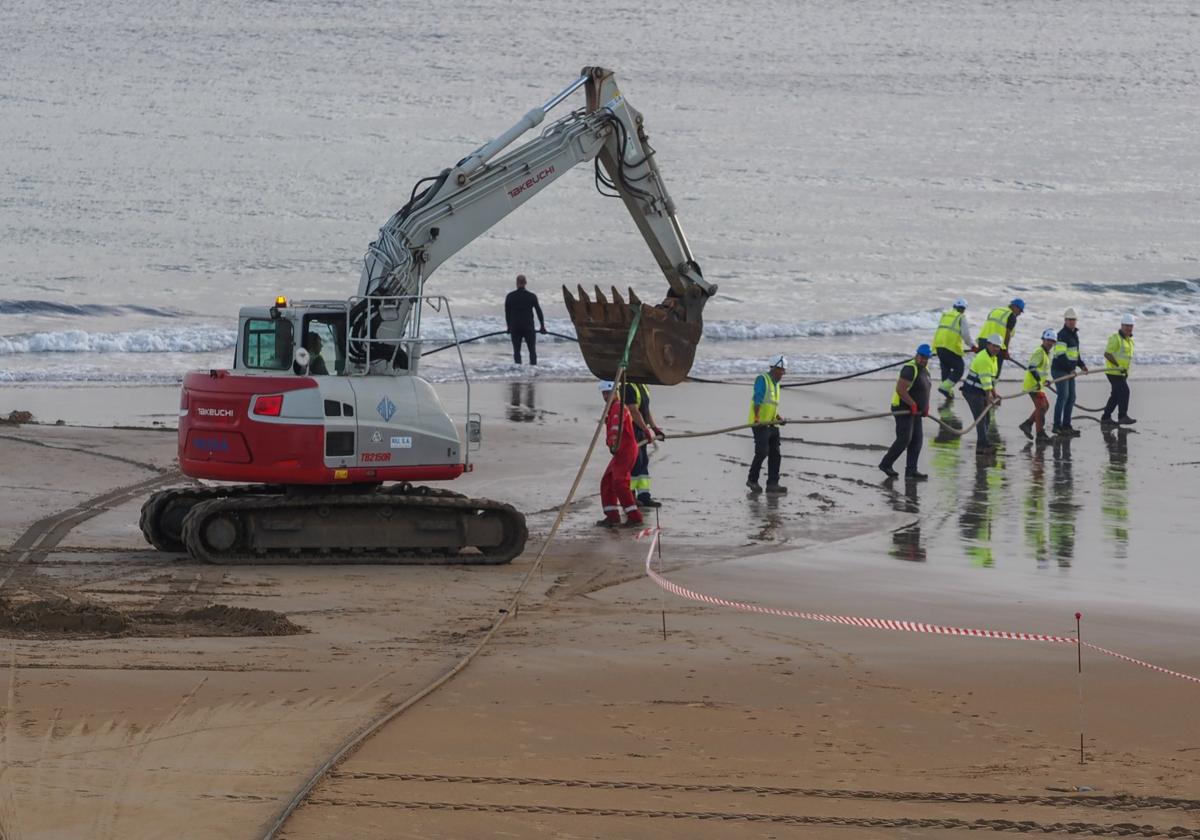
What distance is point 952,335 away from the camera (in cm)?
2466

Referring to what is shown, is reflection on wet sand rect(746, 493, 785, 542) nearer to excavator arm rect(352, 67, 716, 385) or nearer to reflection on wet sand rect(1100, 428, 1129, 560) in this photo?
excavator arm rect(352, 67, 716, 385)

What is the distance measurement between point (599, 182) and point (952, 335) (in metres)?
11.3

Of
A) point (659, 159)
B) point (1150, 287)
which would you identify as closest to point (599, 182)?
point (1150, 287)

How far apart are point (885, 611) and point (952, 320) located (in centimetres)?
1331

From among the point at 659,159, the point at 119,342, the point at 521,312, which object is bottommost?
the point at 119,342

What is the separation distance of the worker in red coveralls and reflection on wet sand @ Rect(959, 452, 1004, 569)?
3146 mm

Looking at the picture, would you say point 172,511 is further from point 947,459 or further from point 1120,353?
point 1120,353

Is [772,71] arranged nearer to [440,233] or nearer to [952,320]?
[952,320]

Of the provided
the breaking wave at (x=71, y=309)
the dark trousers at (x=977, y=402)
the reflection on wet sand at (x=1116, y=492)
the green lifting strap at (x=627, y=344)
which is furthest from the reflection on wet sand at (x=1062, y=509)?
the breaking wave at (x=71, y=309)

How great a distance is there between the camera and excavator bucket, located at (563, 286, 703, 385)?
14.5m

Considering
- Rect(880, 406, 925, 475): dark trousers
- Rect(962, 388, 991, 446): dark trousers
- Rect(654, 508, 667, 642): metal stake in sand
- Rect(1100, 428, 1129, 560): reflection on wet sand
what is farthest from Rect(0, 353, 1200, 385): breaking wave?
Rect(654, 508, 667, 642): metal stake in sand

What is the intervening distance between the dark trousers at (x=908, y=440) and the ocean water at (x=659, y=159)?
9742 mm

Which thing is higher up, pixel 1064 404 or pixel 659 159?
pixel 659 159

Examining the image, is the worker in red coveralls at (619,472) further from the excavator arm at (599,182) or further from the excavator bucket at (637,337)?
the excavator bucket at (637,337)
